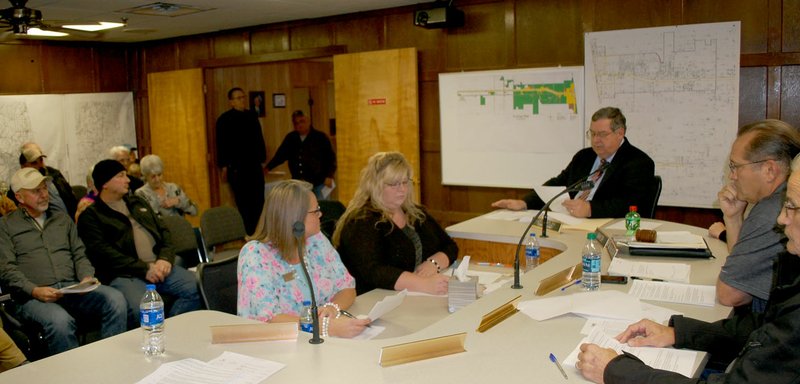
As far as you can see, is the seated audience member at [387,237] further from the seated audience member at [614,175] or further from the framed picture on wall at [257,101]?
the framed picture on wall at [257,101]

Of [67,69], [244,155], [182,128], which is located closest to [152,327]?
[244,155]

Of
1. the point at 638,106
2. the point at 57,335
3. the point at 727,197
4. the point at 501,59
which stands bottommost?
the point at 57,335

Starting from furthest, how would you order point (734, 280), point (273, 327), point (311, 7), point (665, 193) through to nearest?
point (311, 7)
point (665, 193)
point (734, 280)
point (273, 327)

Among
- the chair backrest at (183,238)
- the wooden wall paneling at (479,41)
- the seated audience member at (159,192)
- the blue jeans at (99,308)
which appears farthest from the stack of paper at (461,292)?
the seated audience member at (159,192)

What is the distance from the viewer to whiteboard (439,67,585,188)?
5.72m

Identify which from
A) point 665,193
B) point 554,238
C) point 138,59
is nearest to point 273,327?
point 554,238

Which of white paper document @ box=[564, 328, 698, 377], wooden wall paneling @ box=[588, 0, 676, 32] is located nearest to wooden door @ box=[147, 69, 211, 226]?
wooden wall paneling @ box=[588, 0, 676, 32]

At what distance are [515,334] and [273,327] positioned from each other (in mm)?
788

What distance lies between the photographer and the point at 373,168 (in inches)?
136

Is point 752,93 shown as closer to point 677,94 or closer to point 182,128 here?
point 677,94

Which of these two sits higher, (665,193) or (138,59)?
(138,59)

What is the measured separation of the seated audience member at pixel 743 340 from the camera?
1655mm

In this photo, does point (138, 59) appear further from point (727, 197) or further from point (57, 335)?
point (727, 197)

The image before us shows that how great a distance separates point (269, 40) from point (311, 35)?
60 centimetres
